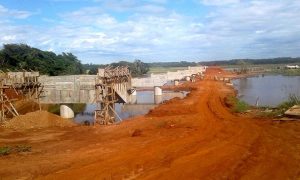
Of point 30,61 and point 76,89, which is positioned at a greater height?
point 30,61

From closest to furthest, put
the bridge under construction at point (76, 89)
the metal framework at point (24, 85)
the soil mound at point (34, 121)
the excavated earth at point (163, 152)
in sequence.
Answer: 1. the excavated earth at point (163, 152)
2. the soil mound at point (34, 121)
3. the bridge under construction at point (76, 89)
4. the metal framework at point (24, 85)

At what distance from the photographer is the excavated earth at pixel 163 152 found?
11547 mm

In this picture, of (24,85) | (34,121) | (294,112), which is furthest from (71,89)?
(294,112)

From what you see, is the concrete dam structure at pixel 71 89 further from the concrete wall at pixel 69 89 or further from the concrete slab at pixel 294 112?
the concrete slab at pixel 294 112

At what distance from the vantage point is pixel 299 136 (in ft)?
53.7

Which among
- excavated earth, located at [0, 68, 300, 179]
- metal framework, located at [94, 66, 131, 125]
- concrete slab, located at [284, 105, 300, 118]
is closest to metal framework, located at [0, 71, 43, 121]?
metal framework, located at [94, 66, 131, 125]

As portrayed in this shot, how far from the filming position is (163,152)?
1400 centimetres

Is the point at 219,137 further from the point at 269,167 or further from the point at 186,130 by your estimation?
the point at 269,167

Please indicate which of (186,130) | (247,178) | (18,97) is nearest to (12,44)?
(18,97)

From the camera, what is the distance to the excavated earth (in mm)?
11547

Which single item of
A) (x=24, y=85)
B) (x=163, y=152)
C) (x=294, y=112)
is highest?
(x=24, y=85)

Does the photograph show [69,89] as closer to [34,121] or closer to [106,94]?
[106,94]

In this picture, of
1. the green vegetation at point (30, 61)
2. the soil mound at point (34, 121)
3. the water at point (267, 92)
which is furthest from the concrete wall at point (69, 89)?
the green vegetation at point (30, 61)

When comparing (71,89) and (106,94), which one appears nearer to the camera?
(106,94)
